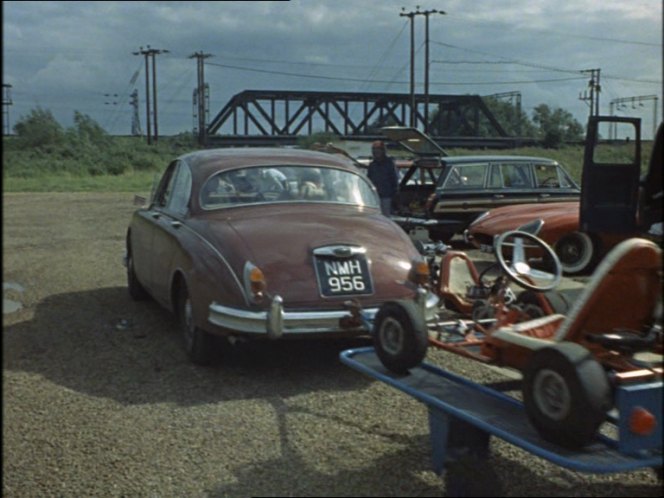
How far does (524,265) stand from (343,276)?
1825 millimetres

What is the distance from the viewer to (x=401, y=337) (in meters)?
3.29

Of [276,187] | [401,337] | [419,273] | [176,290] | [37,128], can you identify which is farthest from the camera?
[276,187]

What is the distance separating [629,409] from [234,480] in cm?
170

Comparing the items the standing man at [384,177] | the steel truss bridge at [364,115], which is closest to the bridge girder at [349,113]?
the steel truss bridge at [364,115]

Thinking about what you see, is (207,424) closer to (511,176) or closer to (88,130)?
(88,130)

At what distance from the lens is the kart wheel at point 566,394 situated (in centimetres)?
235

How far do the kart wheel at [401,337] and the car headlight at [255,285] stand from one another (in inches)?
67.6

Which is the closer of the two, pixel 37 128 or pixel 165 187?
pixel 37 128

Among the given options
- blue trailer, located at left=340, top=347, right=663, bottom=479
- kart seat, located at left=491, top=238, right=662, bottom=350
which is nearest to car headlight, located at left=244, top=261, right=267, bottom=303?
blue trailer, located at left=340, top=347, right=663, bottom=479

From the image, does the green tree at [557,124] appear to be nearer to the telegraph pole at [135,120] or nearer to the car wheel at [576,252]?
the car wheel at [576,252]

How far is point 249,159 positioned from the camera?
6.23 m

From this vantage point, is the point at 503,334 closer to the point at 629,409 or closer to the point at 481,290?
the point at 629,409

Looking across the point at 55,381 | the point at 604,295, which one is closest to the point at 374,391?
the point at 55,381

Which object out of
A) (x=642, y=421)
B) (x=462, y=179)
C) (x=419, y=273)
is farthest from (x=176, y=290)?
(x=462, y=179)
